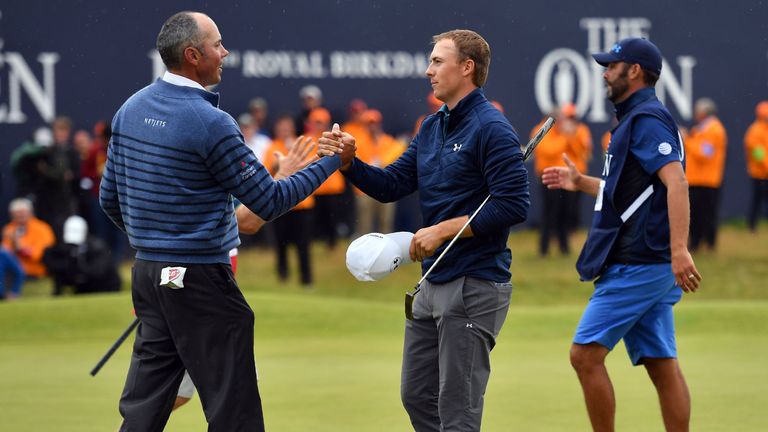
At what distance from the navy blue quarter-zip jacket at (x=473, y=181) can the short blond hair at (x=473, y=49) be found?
103 mm

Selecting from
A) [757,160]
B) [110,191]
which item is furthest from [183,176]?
[757,160]

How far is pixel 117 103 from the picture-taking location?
1852cm

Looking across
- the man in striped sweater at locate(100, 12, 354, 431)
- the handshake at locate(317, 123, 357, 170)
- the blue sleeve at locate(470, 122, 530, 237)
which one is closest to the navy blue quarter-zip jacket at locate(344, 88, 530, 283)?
the blue sleeve at locate(470, 122, 530, 237)

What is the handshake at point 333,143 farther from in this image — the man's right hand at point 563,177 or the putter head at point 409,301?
the man's right hand at point 563,177

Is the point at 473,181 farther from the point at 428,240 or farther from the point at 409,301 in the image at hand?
the point at 409,301

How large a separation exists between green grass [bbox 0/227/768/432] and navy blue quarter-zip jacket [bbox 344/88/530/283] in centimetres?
193

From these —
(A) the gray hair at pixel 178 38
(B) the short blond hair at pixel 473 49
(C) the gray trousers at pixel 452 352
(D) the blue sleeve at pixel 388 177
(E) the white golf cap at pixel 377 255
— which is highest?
(A) the gray hair at pixel 178 38

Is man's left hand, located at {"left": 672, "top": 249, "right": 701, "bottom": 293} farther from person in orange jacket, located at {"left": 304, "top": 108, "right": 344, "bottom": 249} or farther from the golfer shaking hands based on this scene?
person in orange jacket, located at {"left": 304, "top": 108, "right": 344, "bottom": 249}

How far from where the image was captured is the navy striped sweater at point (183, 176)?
527cm

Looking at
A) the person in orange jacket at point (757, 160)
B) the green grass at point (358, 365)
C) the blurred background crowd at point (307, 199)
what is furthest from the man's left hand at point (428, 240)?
the person in orange jacket at point (757, 160)

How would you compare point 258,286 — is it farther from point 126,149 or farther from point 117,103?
point 126,149

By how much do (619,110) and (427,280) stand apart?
134 centimetres

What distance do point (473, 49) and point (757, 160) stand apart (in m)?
14.3

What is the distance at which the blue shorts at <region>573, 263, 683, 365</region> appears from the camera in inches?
244
